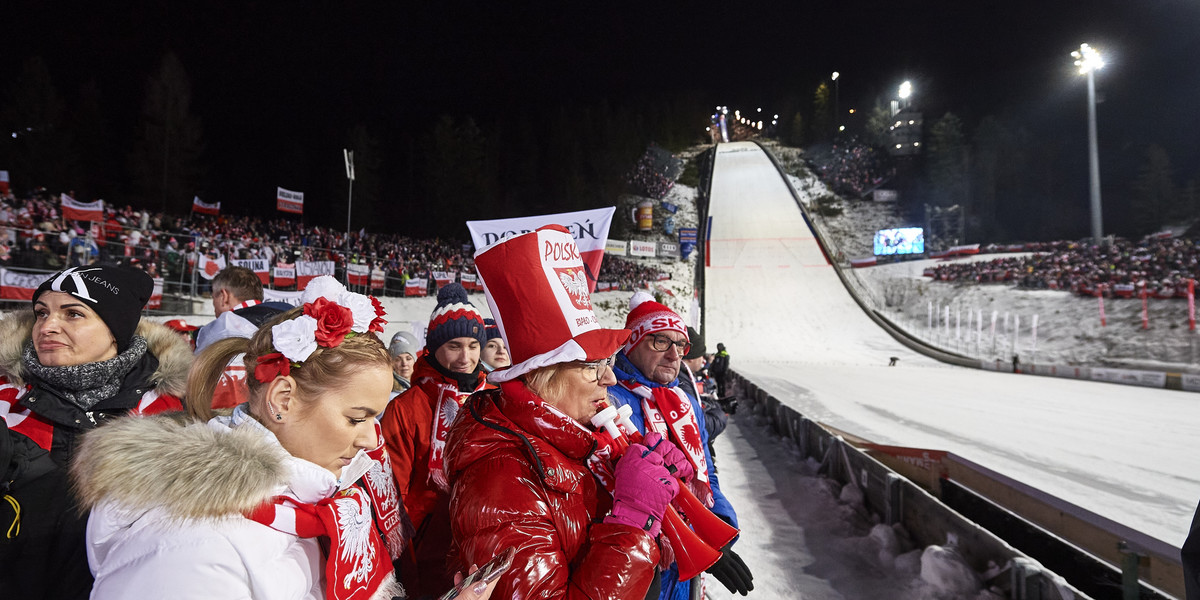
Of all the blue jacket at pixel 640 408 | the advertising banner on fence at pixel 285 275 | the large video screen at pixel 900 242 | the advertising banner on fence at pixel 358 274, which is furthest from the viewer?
the large video screen at pixel 900 242

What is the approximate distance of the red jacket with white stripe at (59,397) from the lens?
180cm

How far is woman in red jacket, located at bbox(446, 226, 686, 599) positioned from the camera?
4.20 ft

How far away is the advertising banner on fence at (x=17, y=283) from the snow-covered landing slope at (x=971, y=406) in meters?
14.3

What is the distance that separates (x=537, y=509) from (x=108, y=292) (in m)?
1.88

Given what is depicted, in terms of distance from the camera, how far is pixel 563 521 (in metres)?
1.36

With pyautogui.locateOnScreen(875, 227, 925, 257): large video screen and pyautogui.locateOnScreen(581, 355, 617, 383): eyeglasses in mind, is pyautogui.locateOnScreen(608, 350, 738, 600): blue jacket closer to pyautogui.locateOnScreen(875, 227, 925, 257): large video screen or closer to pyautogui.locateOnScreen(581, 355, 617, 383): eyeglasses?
pyautogui.locateOnScreen(581, 355, 617, 383): eyeglasses

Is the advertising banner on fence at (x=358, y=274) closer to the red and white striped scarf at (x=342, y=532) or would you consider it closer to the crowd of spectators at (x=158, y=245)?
the crowd of spectators at (x=158, y=245)

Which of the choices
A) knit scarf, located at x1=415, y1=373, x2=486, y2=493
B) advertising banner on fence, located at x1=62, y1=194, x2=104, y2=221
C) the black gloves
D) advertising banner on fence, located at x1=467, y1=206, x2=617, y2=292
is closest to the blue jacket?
the black gloves

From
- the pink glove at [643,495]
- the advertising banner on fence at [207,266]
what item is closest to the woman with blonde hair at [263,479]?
the pink glove at [643,495]

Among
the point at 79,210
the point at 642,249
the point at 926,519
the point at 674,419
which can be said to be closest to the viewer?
the point at 674,419

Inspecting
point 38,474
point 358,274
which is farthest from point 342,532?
point 358,274

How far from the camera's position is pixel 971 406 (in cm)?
1082

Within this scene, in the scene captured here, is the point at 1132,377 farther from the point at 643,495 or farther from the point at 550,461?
the point at 550,461

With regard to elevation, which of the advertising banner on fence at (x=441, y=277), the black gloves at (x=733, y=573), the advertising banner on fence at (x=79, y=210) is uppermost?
the advertising banner on fence at (x=79, y=210)
